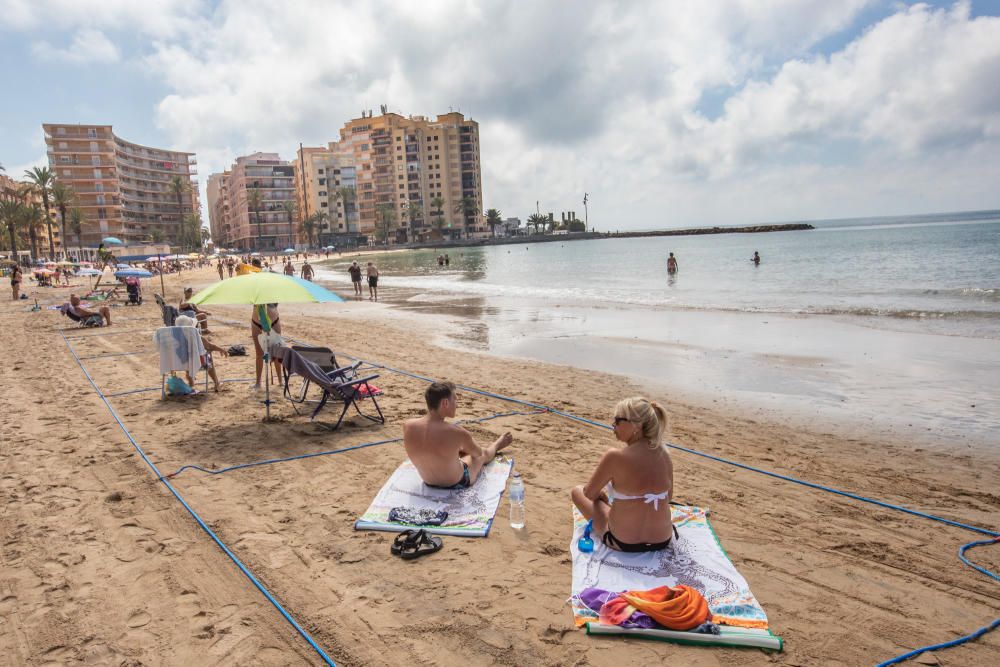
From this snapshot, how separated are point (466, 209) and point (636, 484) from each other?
122m

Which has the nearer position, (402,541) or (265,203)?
(402,541)

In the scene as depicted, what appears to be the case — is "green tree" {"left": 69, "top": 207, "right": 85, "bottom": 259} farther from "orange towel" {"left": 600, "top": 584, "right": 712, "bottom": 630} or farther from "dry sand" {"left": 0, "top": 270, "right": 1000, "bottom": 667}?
"orange towel" {"left": 600, "top": 584, "right": 712, "bottom": 630}

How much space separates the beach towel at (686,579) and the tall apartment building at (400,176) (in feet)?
383

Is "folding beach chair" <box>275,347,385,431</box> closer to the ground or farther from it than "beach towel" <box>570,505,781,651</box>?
farther from it

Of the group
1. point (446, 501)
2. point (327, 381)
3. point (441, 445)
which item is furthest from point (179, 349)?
point (446, 501)

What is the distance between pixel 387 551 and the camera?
3.93 m

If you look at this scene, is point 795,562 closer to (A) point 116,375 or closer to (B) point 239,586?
(B) point 239,586

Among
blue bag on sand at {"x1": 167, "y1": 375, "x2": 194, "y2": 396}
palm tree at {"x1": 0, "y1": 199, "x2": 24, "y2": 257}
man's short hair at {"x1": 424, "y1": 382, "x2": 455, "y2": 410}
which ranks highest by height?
palm tree at {"x1": 0, "y1": 199, "x2": 24, "y2": 257}

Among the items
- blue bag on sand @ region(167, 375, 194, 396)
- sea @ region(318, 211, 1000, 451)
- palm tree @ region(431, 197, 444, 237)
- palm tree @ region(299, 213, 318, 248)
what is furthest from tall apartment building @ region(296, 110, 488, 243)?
blue bag on sand @ region(167, 375, 194, 396)

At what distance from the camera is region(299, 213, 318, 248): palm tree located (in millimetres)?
113625

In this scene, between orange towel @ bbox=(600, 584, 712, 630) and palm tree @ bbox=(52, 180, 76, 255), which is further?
palm tree @ bbox=(52, 180, 76, 255)

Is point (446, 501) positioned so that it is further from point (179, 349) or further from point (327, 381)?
point (179, 349)

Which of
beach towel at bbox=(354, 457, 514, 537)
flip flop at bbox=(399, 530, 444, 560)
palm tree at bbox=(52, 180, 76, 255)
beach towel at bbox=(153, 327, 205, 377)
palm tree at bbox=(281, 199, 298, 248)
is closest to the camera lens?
flip flop at bbox=(399, 530, 444, 560)

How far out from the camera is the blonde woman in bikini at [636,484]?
355cm
